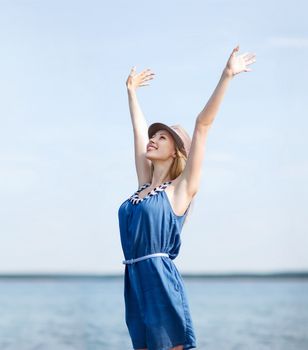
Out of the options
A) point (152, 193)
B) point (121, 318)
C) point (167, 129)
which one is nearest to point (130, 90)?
point (167, 129)

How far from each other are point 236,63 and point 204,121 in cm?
19

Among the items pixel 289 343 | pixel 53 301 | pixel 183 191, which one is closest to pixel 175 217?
pixel 183 191

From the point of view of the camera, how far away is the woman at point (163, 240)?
2.93m

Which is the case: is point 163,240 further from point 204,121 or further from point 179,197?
point 204,121

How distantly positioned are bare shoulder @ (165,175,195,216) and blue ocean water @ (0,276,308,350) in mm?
4750

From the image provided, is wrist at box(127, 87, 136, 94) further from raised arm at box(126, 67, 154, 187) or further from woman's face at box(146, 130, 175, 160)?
woman's face at box(146, 130, 175, 160)

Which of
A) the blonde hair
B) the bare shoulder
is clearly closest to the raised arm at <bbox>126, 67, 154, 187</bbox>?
the blonde hair

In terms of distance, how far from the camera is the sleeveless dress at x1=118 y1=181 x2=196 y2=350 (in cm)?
293

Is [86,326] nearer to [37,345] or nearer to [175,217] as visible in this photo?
[37,345]

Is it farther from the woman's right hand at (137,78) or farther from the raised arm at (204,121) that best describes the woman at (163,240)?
the woman's right hand at (137,78)

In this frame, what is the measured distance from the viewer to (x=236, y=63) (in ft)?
9.65

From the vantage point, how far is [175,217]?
9.95 feet

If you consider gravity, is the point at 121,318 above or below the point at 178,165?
below

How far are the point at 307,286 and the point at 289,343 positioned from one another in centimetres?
746
